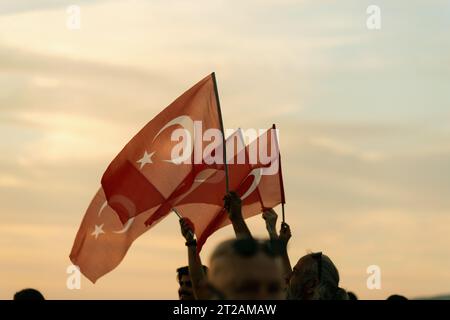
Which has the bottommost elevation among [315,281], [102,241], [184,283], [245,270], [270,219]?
[245,270]

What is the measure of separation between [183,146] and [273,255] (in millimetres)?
11464

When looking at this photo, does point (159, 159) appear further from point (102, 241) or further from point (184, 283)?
point (184, 283)

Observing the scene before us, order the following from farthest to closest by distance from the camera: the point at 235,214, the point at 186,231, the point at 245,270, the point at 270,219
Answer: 1. the point at 270,219
2. the point at 186,231
3. the point at 235,214
4. the point at 245,270

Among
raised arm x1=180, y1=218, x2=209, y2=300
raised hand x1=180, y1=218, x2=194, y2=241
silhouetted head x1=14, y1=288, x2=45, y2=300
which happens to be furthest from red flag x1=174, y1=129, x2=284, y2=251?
silhouetted head x1=14, y1=288, x2=45, y2=300

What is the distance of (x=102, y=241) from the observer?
1666 cm

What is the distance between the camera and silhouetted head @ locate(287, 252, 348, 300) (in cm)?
1112

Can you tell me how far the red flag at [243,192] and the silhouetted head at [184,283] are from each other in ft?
8.39

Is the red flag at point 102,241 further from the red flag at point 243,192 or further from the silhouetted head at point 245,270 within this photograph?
the silhouetted head at point 245,270

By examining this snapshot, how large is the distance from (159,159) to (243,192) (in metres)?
1.43

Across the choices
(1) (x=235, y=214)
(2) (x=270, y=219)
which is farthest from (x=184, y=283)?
(2) (x=270, y=219)

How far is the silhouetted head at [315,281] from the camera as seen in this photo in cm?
1112

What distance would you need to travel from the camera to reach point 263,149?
58.2 feet
